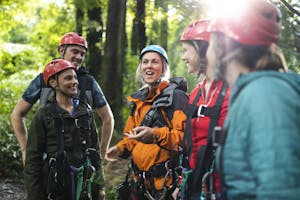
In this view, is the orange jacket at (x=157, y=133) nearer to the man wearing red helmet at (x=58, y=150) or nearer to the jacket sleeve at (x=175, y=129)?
the jacket sleeve at (x=175, y=129)

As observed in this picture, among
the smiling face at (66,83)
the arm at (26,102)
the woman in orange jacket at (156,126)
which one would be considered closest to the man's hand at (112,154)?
the woman in orange jacket at (156,126)

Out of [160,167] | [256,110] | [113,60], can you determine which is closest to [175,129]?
[160,167]

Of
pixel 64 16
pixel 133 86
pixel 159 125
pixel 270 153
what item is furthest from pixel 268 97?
pixel 64 16

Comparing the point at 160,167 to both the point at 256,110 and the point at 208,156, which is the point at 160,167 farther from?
the point at 256,110

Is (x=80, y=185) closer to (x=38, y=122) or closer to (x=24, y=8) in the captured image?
(x=38, y=122)

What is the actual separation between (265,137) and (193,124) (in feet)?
4.98

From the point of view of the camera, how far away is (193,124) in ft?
10.3

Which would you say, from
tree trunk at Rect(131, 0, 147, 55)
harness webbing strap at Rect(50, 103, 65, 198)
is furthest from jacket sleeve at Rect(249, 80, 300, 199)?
tree trunk at Rect(131, 0, 147, 55)

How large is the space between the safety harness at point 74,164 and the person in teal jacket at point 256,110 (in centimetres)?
251

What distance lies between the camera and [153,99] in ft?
14.4

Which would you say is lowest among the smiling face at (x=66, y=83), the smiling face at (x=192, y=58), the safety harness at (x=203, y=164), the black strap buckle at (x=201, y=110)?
the safety harness at (x=203, y=164)

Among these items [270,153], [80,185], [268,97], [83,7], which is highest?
[83,7]

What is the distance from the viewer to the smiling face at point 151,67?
176 inches

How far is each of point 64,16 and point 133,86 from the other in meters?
5.72
